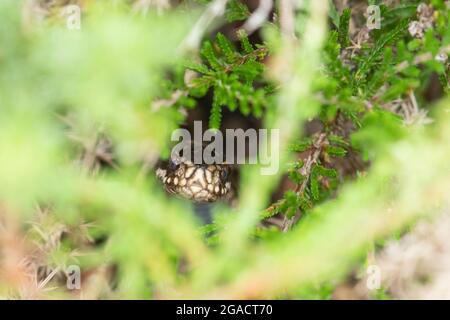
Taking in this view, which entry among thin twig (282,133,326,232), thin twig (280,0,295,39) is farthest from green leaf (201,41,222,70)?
thin twig (282,133,326,232)

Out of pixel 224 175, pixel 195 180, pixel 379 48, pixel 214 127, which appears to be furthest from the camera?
pixel 224 175

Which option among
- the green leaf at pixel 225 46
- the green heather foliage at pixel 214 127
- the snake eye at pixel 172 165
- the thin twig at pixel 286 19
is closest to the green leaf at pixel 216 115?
the green heather foliage at pixel 214 127

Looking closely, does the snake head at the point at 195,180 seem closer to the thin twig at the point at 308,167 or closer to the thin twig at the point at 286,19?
the thin twig at the point at 308,167

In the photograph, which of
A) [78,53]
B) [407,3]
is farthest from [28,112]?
[407,3]

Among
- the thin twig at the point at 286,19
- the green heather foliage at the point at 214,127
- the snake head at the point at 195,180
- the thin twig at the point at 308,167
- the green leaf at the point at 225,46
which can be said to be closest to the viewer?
the green heather foliage at the point at 214,127

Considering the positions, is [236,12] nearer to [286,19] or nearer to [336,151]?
[286,19]

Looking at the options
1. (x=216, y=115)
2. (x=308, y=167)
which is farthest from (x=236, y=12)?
(x=308, y=167)

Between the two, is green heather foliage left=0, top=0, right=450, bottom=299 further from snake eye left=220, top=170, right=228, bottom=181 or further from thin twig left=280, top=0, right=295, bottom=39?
snake eye left=220, top=170, right=228, bottom=181
